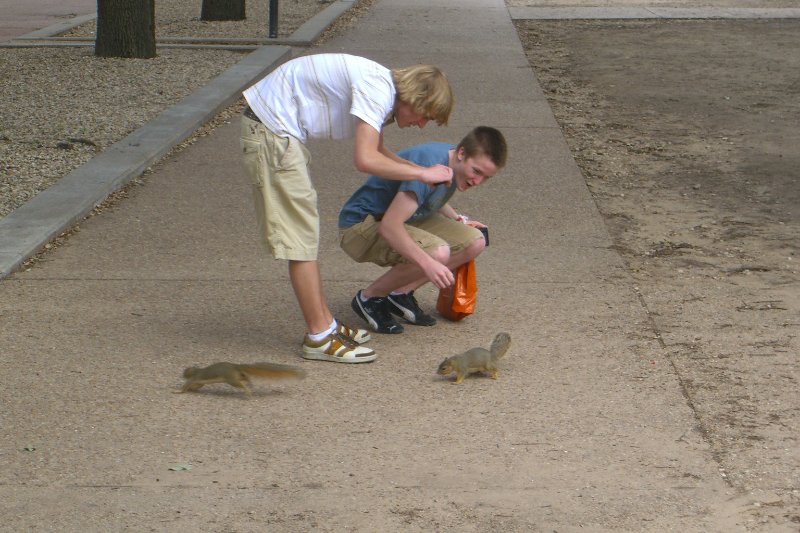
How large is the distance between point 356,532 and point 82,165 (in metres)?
5.47

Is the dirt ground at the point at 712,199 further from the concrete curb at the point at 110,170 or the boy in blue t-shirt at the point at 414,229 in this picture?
the concrete curb at the point at 110,170

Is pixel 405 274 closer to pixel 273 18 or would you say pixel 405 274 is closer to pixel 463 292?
pixel 463 292

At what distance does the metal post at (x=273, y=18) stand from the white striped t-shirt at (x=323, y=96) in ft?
34.1

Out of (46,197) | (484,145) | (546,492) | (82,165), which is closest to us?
(546,492)

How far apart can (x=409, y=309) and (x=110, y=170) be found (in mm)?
3509

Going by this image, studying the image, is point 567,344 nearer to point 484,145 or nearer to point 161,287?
point 484,145

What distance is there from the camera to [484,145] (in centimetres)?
481

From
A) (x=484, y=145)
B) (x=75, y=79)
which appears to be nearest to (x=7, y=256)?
(x=484, y=145)

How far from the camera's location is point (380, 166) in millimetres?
4566

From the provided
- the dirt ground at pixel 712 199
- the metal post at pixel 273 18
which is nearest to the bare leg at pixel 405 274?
the dirt ground at pixel 712 199

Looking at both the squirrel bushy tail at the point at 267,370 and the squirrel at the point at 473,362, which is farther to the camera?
the squirrel at the point at 473,362

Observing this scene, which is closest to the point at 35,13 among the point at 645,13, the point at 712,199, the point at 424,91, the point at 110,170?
the point at 645,13

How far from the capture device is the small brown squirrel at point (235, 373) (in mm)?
4535

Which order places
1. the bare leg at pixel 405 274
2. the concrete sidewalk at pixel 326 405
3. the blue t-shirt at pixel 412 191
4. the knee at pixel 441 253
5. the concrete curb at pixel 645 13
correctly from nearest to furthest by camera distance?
the concrete sidewalk at pixel 326 405
the blue t-shirt at pixel 412 191
the knee at pixel 441 253
the bare leg at pixel 405 274
the concrete curb at pixel 645 13
